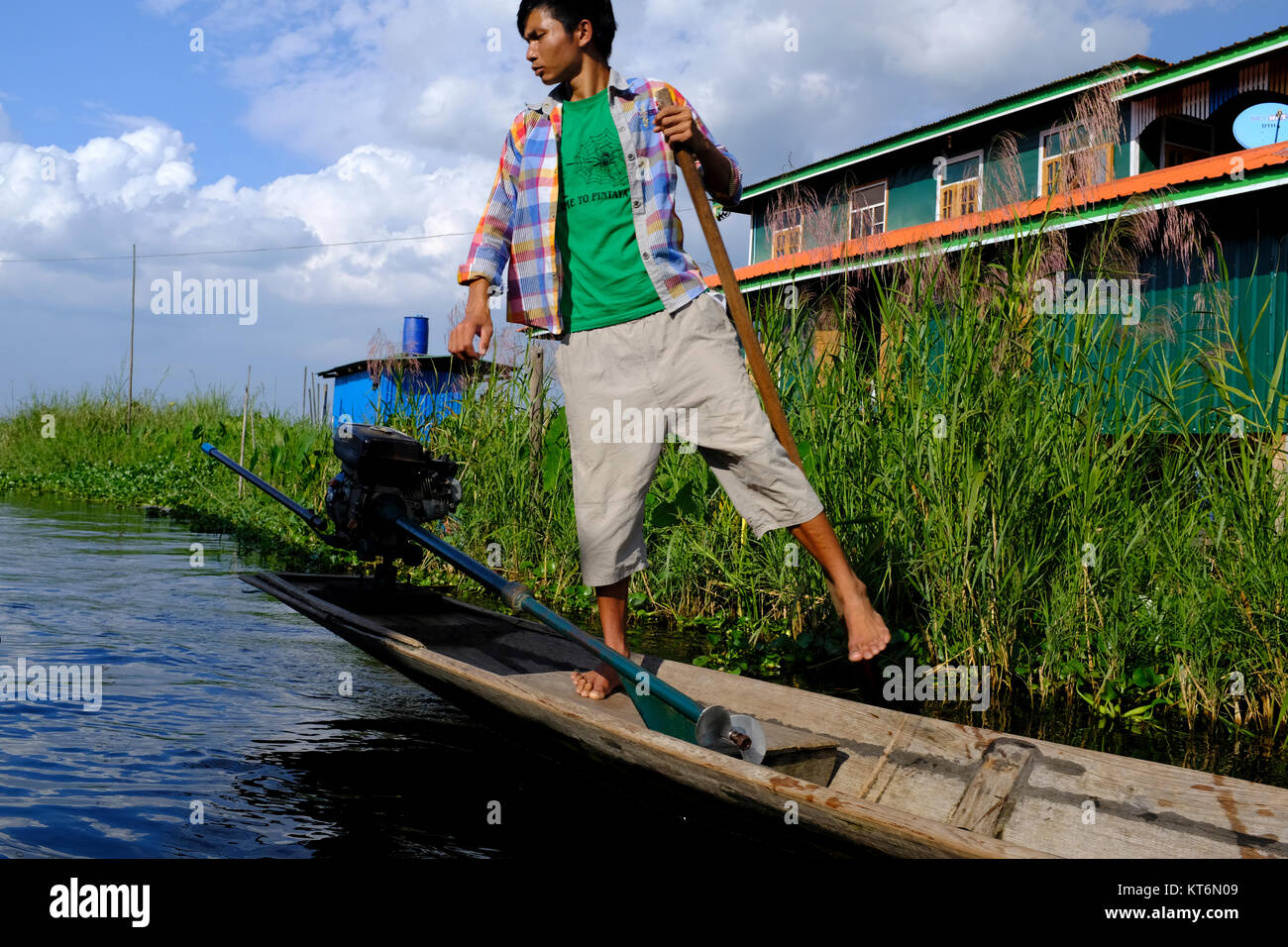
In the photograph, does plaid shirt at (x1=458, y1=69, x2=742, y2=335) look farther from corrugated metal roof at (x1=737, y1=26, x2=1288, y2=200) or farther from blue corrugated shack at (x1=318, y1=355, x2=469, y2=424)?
corrugated metal roof at (x1=737, y1=26, x2=1288, y2=200)

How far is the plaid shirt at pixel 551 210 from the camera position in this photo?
326cm

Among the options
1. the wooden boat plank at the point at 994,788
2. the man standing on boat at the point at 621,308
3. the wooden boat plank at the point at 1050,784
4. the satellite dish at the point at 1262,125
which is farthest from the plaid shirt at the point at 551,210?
the satellite dish at the point at 1262,125

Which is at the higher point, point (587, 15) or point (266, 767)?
point (587, 15)

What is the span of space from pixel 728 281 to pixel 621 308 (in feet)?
1.12

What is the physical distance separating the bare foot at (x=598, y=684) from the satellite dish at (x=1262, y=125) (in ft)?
38.4

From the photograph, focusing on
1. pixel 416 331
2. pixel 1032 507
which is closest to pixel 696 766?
pixel 1032 507

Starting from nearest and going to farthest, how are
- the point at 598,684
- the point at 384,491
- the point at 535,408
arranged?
the point at 598,684 < the point at 384,491 < the point at 535,408

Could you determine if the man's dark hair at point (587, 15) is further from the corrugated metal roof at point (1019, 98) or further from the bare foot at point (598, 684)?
the corrugated metal roof at point (1019, 98)

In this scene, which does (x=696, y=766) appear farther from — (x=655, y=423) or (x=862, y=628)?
(x=655, y=423)

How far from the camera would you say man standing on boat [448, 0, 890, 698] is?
10.6ft

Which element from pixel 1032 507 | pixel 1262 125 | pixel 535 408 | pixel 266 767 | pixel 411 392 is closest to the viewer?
pixel 266 767

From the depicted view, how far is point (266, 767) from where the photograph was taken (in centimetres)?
350
